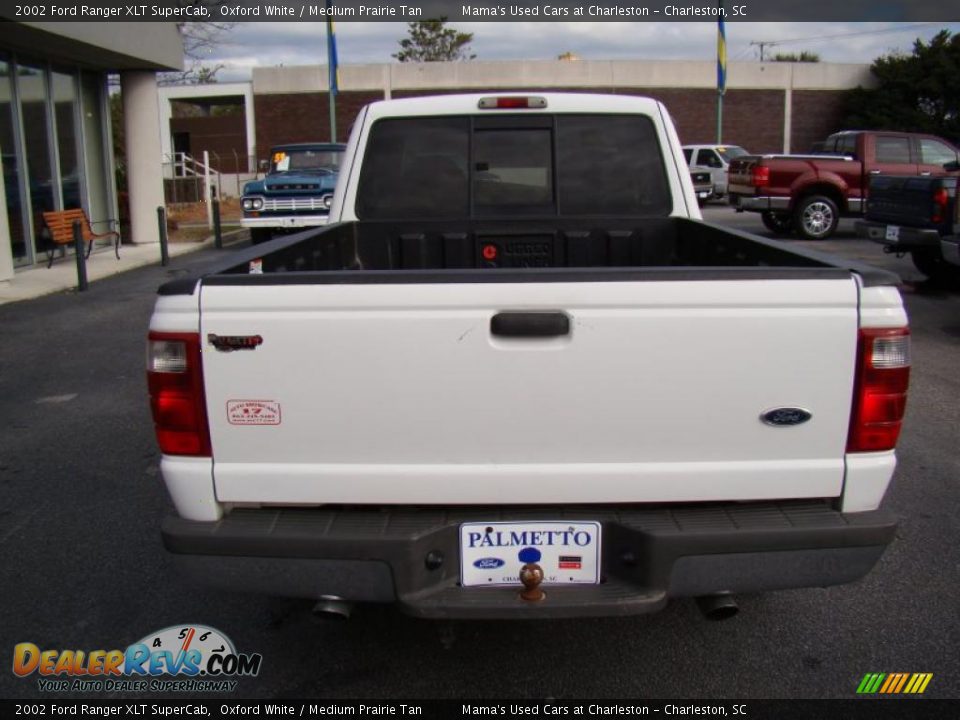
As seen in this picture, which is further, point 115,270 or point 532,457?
point 115,270

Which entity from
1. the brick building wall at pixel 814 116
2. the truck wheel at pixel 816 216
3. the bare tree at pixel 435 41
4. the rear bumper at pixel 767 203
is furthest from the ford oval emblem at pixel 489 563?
the bare tree at pixel 435 41

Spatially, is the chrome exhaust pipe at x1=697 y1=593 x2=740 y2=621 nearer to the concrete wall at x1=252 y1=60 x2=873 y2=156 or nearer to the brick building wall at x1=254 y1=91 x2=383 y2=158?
the concrete wall at x1=252 y1=60 x2=873 y2=156

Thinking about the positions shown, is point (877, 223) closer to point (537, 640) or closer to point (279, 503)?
point (537, 640)

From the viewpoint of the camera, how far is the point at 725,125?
42.1m

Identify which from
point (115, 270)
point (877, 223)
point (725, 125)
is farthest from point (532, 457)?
point (725, 125)

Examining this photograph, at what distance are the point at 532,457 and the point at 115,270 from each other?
13.8m

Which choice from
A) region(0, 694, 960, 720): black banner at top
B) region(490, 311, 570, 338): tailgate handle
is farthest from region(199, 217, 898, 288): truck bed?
region(0, 694, 960, 720): black banner at top

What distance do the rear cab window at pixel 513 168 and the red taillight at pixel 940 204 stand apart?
7.43 m

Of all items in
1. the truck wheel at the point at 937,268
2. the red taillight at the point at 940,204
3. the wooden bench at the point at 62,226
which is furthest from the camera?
the wooden bench at the point at 62,226

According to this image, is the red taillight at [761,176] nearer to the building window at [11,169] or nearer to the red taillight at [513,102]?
the building window at [11,169]

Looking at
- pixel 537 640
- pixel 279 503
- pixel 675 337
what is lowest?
pixel 537 640

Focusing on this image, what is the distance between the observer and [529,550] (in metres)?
2.66

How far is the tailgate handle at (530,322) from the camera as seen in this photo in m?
2.55

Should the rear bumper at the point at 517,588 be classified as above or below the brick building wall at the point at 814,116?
below
